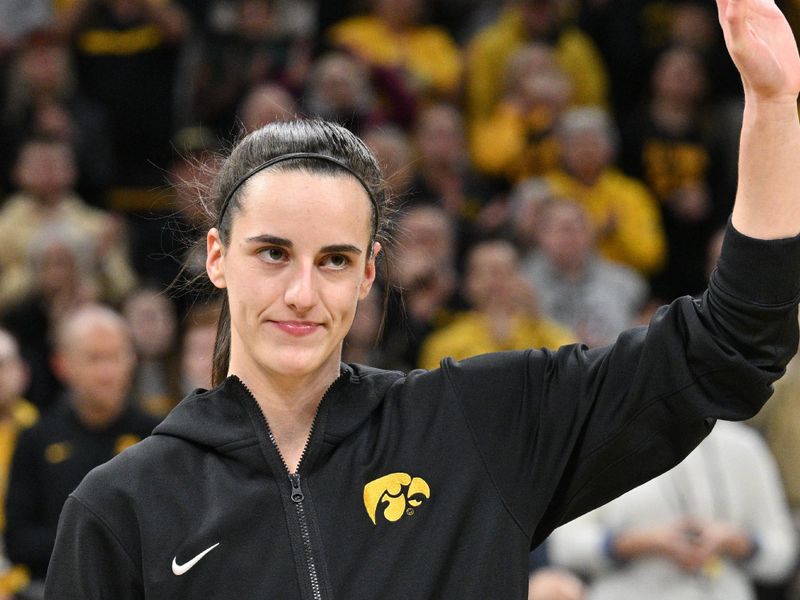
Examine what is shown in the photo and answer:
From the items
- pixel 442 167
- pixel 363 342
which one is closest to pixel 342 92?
pixel 442 167

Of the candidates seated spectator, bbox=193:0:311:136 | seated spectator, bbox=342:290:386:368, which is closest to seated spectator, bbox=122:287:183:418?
seated spectator, bbox=342:290:386:368

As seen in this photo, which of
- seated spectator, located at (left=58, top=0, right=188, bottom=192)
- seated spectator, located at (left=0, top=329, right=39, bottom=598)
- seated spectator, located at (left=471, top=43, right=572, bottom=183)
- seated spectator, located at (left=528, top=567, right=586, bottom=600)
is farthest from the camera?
seated spectator, located at (left=58, top=0, right=188, bottom=192)

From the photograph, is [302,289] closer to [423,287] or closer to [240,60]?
[423,287]

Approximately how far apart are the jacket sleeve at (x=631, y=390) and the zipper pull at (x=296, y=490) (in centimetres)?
30

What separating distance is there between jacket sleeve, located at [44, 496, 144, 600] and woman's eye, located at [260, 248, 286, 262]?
0.49m

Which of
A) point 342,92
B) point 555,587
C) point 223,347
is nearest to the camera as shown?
point 223,347

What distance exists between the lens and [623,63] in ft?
29.9

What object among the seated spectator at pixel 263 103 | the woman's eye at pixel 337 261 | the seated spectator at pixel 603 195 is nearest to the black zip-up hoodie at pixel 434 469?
the woman's eye at pixel 337 261

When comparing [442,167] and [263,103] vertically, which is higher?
[263,103]

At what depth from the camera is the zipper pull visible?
2.40 metres

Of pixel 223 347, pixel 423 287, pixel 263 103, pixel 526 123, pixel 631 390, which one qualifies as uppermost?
pixel 263 103

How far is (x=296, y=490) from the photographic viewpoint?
2408 mm

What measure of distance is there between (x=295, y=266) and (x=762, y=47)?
2.64 ft

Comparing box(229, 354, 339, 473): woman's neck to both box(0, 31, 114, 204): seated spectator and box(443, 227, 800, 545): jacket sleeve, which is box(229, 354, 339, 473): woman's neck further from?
box(0, 31, 114, 204): seated spectator
